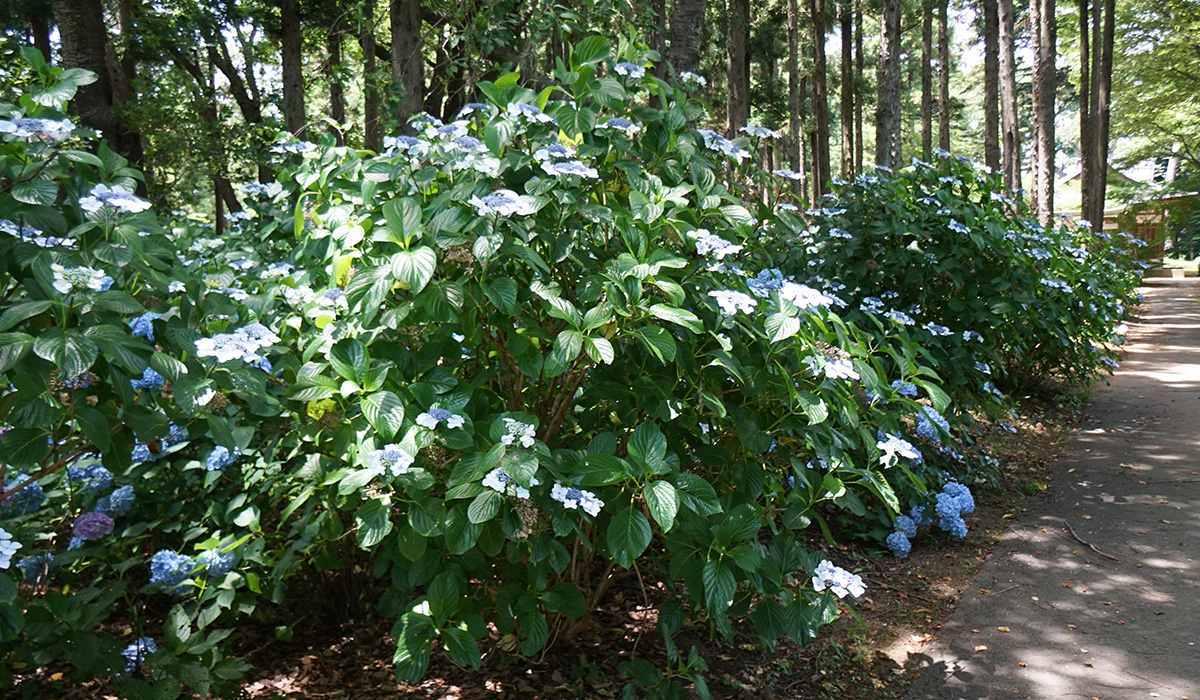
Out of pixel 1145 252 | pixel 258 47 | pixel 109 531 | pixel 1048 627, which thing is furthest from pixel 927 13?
pixel 109 531

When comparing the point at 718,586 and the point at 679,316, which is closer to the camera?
the point at 679,316

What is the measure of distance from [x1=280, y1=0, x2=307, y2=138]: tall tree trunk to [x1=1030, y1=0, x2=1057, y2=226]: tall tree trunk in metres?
10.9

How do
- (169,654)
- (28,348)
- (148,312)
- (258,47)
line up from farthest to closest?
(258,47) < (169,654) < (148,312) < (28,348)

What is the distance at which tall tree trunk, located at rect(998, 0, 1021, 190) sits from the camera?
13.8 m

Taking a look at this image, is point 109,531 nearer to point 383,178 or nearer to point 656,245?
point 383,178

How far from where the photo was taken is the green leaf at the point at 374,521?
1.79 metres

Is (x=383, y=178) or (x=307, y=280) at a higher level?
(x=383, y=178)

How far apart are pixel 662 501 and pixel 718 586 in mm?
341

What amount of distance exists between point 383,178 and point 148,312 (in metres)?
0.64

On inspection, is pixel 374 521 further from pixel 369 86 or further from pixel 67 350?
pixel 369 86

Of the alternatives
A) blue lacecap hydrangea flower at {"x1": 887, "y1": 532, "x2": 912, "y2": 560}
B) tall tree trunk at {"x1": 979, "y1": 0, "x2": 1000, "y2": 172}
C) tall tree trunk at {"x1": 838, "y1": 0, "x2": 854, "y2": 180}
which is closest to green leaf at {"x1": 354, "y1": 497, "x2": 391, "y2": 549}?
blue lacecap hydrangea flower at {"x1": 887, "y1": 532, "x2": 912, "y2": 560}

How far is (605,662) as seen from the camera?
2.67 metres

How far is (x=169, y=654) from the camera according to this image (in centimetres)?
202

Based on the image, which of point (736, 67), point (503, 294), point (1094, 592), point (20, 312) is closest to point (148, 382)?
point (20, 312)
